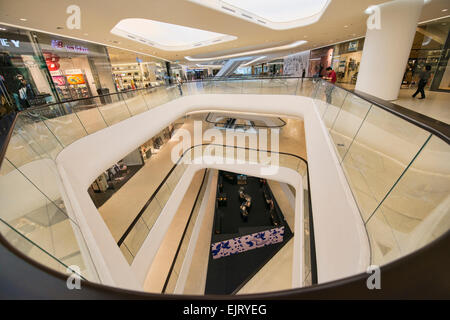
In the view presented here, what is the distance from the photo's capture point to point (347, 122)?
10.7 ft

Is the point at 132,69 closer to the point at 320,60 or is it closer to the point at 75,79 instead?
the point at 75,79

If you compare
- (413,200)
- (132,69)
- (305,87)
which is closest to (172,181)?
(413,200)

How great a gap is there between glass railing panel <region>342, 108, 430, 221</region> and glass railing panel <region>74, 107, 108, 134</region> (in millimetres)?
5744

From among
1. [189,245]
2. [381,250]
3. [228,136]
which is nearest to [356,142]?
[381,250]

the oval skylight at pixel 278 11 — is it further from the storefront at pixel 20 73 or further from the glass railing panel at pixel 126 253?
the storefront at pixel 20 73

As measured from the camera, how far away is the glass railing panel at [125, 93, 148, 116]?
23.4 ft

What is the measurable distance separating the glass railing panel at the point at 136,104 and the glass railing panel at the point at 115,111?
214 mm

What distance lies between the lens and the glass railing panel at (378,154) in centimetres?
185

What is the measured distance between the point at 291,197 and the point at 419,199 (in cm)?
993

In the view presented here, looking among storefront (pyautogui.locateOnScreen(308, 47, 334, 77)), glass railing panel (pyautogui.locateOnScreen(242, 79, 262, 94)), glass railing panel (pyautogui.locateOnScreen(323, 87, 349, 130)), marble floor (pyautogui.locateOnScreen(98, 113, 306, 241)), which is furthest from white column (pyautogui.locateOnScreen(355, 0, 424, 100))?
storefront (pyautogui.locateOnScreen(308, 47, 334, 77))

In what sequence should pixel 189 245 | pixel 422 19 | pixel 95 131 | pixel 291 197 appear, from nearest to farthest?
pixel 95 131 → pixel 422 19 → pixel 189 245 → pixel 291 197

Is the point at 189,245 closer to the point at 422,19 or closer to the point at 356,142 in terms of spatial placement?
the point at 356,142

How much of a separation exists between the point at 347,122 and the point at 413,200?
2030 mm

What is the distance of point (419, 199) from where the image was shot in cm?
151
